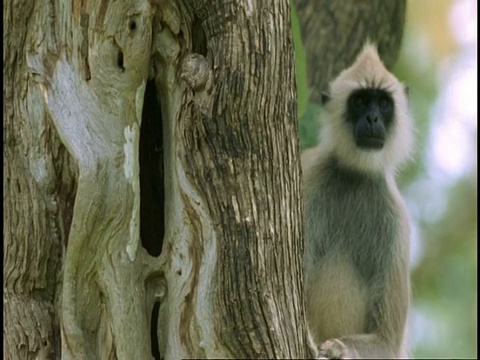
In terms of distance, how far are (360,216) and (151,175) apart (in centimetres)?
204

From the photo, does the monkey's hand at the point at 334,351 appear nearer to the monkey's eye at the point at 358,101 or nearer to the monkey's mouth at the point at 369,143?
the monkey's mouth at the point at 369,143

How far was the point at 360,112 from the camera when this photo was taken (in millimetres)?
4820

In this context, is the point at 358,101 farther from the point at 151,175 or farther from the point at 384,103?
the point at 151,175

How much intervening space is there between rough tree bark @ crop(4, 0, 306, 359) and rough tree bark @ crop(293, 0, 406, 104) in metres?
2.72

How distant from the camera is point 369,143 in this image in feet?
15.2

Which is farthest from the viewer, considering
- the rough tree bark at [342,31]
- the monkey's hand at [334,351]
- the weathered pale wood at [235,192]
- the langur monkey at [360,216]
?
the rough tree bark at [342,31]

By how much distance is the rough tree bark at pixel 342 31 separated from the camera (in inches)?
215

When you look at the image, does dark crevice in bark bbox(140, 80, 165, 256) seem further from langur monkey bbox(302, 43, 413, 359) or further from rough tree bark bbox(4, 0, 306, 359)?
langur monkey bbox(302, 43, 413, 359)

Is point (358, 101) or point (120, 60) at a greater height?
point (358, 101)

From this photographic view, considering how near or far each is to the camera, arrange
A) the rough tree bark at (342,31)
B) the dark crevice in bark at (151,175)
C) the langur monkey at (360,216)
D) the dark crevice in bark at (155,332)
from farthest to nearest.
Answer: the rough tree bark at (342,31), the langur monkey at (360,216), the dark crevice in bark at (151,175), the dark crevice in bark at (155,332)

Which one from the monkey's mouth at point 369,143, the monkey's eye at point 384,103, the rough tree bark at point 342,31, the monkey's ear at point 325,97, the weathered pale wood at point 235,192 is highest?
the rough tree bark at point 342,31

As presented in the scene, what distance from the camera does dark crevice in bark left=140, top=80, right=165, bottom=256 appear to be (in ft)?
9.45

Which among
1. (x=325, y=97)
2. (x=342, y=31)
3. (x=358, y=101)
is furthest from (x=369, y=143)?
(x=342, y=31)

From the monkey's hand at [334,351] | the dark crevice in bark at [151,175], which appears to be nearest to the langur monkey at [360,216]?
the monkey's hand at [334,351]
